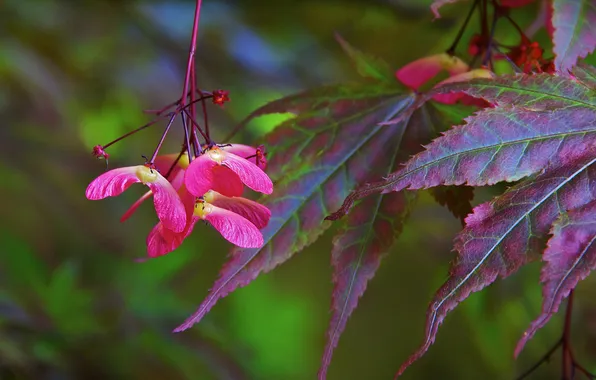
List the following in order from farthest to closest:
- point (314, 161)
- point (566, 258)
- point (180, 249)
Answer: point (180, 249) → point (314, 161) → point (566, 258)

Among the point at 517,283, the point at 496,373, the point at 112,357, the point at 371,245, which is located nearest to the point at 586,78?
the point at 371,245

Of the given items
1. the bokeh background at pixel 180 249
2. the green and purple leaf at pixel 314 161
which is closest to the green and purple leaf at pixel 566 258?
the green and purple leaf at pixel 314 161

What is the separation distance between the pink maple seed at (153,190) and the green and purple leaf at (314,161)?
55 millimetres

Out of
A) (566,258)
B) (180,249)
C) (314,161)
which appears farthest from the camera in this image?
(180,249)

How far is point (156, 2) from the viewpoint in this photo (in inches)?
33.3

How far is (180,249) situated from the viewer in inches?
35.8

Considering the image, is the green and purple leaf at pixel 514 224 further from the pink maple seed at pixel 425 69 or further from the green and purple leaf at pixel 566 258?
the pink maple seed at pixel 425 69

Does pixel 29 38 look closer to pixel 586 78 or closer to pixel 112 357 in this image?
pixel 112 357

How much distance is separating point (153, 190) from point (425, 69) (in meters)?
0.20

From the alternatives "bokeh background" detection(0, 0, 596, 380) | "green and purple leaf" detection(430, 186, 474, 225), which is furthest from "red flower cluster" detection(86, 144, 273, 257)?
"bokeh background" detection(0, 0, 596, 380)

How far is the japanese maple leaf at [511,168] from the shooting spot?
26 cm

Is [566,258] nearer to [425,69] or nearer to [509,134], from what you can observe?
[509,134]

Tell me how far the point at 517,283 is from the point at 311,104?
480 millimetres

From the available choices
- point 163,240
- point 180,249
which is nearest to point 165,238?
point 163,240
